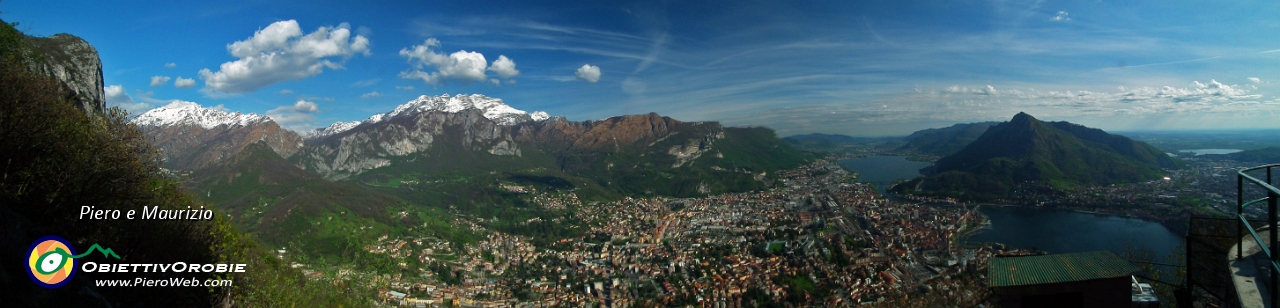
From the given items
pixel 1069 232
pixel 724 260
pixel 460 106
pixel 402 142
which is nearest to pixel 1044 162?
pixel 1069 232

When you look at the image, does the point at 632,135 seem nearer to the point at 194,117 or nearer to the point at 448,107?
the point at 448,107

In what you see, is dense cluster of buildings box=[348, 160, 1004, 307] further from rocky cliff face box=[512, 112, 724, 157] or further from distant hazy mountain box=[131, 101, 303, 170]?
distant hazy mountain box=[131, 101, 303, 170]

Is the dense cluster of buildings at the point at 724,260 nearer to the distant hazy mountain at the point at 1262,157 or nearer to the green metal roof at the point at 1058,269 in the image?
the green metal roof at the point at 1058,269

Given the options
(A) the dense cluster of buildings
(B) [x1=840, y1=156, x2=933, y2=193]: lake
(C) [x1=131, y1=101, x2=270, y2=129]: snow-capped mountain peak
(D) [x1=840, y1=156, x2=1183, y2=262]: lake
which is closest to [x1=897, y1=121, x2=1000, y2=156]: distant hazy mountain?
(B) [x1=840, y1=156, x2=933, y2=193]: lake

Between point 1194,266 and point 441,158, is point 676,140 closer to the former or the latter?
point 441,158

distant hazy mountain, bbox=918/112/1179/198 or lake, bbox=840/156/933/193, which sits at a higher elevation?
distant hazy mountain, bbox=918/112/1179/198

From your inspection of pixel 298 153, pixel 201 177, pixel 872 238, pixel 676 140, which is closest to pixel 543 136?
pixel 676 140
